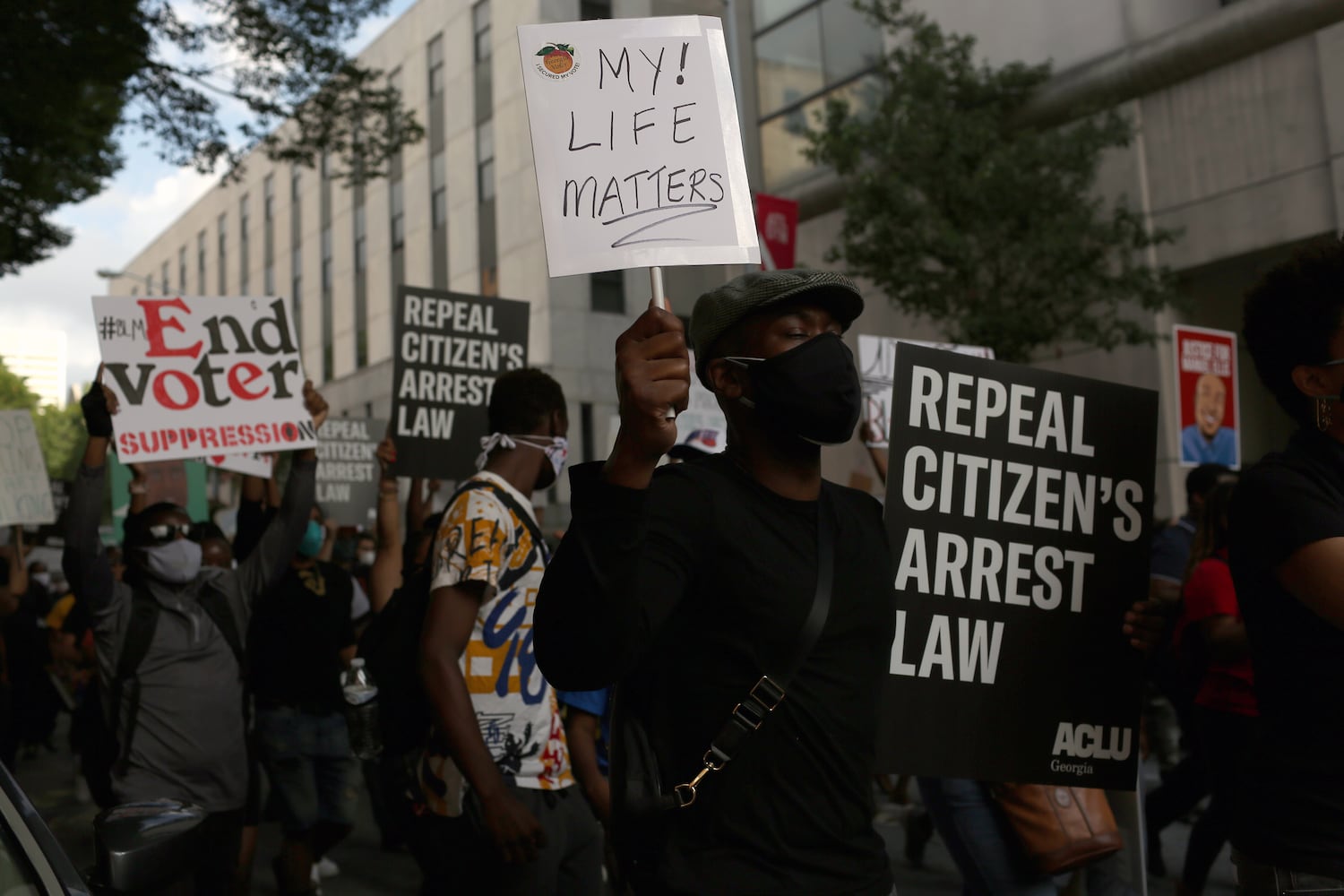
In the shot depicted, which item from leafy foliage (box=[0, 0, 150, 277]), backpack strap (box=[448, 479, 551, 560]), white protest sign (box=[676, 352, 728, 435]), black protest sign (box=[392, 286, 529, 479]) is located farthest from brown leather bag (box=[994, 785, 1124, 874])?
leafy foliage (box=[0, 0, 150, 277])

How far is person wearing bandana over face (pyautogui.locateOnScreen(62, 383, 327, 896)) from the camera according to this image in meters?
4.91

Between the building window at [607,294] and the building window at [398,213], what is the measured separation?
8.58 meters

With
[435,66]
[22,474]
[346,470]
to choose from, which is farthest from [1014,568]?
[435,66]

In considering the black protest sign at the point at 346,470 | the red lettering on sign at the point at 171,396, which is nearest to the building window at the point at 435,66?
the black protest sign at the point at 346,470

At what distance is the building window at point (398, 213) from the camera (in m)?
38.8

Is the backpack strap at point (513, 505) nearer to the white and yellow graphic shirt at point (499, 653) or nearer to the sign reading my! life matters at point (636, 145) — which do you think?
the white and yellow graphic shirt at point (499, 653)

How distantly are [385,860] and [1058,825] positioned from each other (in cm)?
571

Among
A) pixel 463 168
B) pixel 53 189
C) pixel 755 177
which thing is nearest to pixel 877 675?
pixel 53 189

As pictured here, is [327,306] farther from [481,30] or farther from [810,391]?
[810,391]

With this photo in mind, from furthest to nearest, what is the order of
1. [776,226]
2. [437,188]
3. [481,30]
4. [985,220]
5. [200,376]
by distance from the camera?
[437,188], [481,30], [985,220], [776,226], [200,376]

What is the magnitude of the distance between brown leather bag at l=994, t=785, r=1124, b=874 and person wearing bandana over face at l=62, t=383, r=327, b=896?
2.94m

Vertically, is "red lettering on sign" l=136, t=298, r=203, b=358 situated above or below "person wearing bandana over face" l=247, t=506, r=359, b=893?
above

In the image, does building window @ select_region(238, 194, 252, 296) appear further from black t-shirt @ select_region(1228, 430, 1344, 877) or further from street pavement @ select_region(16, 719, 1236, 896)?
black t-shirt @ select_region(1228, 430, 1344, 877)

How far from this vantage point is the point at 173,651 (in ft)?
16.6
